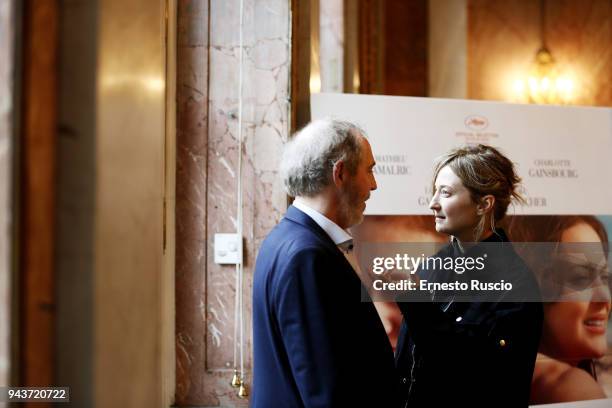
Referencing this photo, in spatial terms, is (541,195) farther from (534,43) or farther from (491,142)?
(534,43)

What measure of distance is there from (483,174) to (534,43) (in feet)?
18.2

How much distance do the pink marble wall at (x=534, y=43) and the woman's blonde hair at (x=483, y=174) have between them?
489 centimetres

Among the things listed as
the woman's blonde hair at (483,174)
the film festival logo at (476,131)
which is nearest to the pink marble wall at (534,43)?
the film festival logo at (476,131)

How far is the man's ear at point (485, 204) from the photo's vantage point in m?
2.40

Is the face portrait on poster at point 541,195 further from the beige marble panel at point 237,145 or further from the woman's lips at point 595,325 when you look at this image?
the beige marble panel at point 237,145

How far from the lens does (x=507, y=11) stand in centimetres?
732

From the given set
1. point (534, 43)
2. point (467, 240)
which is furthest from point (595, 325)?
point (534, 43)

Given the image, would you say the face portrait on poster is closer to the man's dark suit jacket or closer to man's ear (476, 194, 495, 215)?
man's ear (476, 194, 495, 215)

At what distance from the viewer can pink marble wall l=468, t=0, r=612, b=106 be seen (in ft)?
23.7

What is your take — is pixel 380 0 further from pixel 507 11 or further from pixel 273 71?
pixel 273 71

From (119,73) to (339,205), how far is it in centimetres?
95

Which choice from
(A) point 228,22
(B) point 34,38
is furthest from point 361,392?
(A) point 228,22

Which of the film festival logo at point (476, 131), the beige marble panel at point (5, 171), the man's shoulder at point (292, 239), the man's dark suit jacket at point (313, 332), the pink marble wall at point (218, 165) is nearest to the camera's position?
the beige marble panel at point (5, 171)

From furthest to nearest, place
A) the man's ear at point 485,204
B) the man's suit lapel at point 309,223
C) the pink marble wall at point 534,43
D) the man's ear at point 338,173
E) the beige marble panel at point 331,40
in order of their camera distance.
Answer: the pink marble wall at point 534,43
the beige marble panel at point 331,40
the man's ear at point 485,204
the man's ear at point 338,173
the man's suit lapel at point 309,223
